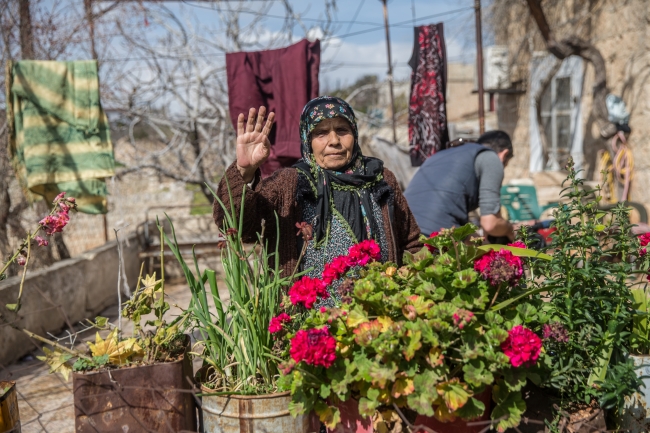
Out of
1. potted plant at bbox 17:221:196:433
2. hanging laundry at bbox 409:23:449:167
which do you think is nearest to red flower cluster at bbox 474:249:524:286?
potted plant at bbox 17:221:196:433

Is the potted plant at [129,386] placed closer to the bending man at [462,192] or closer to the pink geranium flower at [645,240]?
the pink geranium flower at [645,240]

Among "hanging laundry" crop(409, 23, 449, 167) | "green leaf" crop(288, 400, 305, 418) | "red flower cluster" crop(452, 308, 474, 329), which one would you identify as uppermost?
"hanging laundry" crop(409, 23, 449, 167)

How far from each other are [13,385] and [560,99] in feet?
27.5

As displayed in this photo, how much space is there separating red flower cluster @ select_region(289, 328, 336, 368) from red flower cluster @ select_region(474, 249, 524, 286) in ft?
1.29

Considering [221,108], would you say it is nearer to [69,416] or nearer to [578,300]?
[69,416]

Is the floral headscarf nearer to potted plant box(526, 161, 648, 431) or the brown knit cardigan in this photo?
the brown knit cardigan

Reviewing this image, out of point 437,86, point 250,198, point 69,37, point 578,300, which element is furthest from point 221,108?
point 578,300

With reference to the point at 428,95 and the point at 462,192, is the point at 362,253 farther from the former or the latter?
the point at 428,95

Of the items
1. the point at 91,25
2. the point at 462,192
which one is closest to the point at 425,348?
the point at 462,192

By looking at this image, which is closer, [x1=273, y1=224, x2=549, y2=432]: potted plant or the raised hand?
[x1=273, y1=224, x2=549, y2=432]: potted plant

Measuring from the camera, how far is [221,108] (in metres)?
7.32

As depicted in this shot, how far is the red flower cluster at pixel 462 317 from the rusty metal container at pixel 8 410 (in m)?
1.17

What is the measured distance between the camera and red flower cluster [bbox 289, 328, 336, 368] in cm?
127

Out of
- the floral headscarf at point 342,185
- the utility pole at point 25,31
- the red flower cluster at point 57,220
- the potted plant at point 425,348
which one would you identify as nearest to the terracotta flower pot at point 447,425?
the potted plant at point 425,348
